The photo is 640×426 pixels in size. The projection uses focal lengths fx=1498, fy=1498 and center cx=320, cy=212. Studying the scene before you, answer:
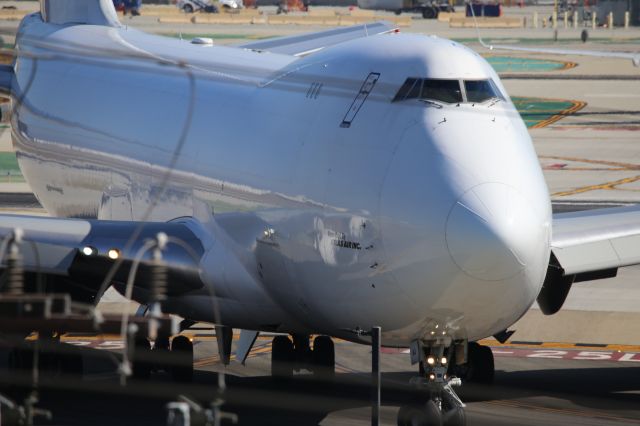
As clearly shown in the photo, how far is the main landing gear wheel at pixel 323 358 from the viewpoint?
104ft

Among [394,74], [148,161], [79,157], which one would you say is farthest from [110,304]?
[394,74]

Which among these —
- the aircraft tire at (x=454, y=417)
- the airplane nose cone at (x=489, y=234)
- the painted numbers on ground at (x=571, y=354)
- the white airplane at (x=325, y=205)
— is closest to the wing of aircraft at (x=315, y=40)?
the white airplane at (x=325, y=205)

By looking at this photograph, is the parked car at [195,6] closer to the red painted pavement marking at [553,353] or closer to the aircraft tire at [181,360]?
the red painted pavement marking at [553,353]

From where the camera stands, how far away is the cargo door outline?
83.3 feet

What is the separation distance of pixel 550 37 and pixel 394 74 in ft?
426

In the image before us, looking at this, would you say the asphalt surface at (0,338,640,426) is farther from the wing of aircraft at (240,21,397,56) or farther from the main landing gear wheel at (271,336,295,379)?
the wing of aircraft at (240,21,397,56)

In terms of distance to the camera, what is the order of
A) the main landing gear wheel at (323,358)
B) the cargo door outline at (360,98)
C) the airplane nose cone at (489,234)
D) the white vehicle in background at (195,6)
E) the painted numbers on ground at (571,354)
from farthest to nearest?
the white vehicle in background at (195,6) < the painted numbers on ground at (571,354) < the main landing gear wheel at (323,358) < the cargo door outline at (360,98) < the airplane nose cone at (489,234)

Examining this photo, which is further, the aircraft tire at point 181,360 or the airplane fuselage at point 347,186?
the aircraft tire at point 181,360

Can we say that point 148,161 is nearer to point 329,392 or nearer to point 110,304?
point 329,392

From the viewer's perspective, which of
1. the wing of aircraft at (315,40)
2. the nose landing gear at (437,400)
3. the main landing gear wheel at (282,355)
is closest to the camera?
the nose landing gear at (437,400)

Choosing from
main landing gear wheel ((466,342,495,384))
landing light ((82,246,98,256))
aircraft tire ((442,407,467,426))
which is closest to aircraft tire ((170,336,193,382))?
landing light ((82,246,98,256))

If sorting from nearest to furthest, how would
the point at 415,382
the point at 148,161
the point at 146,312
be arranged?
1. the point at 415,382
2. the point at 146,312
3. the point at 148,161

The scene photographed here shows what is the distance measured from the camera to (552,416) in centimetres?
2816

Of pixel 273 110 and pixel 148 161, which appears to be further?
pixel 148 161
